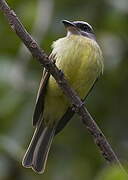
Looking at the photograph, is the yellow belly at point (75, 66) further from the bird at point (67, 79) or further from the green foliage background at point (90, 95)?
the green foliage background at point (90, 95)

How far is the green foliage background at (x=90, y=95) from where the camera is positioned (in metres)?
3.93

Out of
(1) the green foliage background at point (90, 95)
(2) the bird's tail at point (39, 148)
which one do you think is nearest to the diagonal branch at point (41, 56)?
(2) the bird's tail at point (39, 148)

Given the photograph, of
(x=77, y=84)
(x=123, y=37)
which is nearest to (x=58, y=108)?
(x=77, y=84)

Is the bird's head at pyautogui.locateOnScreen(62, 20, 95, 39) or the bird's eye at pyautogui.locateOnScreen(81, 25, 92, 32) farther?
the bird's eye at pyautogui.locateOnScreen(81, 25, 92, 32)

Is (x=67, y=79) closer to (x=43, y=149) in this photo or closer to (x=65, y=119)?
(x=65, y=119)

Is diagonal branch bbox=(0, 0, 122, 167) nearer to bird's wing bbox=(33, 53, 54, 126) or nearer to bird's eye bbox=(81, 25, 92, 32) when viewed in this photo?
bird's wing bbox=(33, 53, 54, 126)

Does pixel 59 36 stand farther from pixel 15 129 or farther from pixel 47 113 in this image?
pixel 15 129

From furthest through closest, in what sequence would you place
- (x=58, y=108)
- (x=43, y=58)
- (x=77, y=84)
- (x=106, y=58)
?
(x=106, y=58) < (x=58, y=108) < (x=77, y=84) < (x=43, y=58)

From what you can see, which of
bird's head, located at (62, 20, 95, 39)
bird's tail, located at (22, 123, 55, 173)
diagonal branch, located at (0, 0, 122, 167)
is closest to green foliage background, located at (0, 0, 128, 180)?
bird's tail, located at (22, 123, 55, 173)

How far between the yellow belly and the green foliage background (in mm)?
223

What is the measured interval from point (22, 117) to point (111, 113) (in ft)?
2.81

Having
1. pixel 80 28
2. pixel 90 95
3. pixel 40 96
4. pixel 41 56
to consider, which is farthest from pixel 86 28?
pixel 41 56

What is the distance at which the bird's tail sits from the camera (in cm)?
371

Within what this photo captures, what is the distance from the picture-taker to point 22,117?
3889 millimetres
